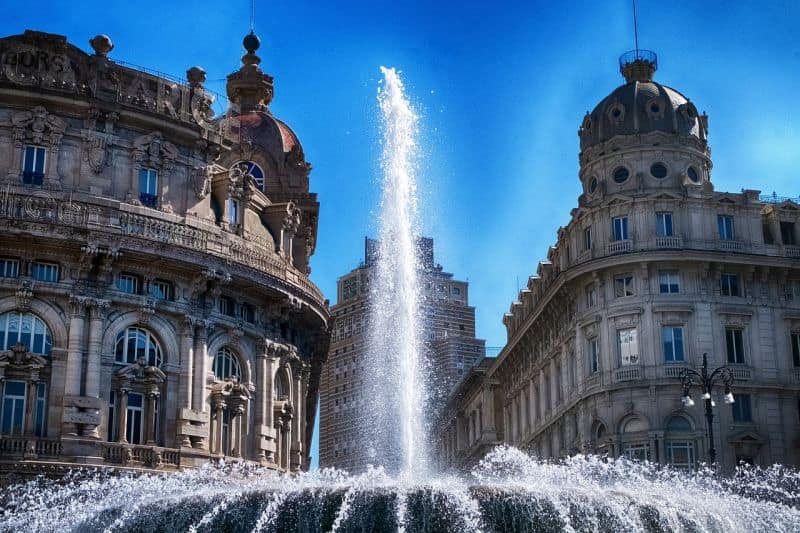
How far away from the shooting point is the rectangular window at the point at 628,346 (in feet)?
187

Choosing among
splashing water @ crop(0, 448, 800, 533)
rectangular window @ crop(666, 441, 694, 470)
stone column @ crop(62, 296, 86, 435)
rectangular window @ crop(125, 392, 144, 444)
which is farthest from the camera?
rectangular window @ crop(666, 441, 694, 470)

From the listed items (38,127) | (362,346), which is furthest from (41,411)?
(362,346)

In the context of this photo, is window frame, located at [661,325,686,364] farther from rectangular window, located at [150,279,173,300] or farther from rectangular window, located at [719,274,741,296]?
rectangular window, located at [150,279,173,300]

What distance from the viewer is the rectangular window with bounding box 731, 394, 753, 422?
56188 millimetres

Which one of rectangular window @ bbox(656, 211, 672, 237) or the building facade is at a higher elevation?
the building facade

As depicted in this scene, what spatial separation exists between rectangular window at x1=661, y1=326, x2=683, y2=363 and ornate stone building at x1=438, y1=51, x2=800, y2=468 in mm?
49

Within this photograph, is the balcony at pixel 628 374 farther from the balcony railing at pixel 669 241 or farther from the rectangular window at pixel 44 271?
the rectangular window at pixel 44 271

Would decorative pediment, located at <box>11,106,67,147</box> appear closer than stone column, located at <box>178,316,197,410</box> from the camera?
Yes

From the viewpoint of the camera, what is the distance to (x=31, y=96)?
50125 millimetres

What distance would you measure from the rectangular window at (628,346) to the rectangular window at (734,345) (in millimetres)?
4078

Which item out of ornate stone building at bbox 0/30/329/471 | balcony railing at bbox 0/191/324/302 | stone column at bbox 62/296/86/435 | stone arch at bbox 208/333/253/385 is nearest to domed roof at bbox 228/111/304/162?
ornate stone building at bbox 0/30/329/471

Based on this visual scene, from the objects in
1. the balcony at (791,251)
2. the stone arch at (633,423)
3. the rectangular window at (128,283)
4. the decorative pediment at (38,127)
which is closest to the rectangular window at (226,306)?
the rectangular window at (128,283)

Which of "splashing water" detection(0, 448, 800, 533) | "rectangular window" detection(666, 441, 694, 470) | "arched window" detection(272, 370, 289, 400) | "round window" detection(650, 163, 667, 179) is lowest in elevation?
"splashing water" detection(0, 448, 800, 533)

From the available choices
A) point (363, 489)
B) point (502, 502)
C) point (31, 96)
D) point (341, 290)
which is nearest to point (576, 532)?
point (502, 502)
